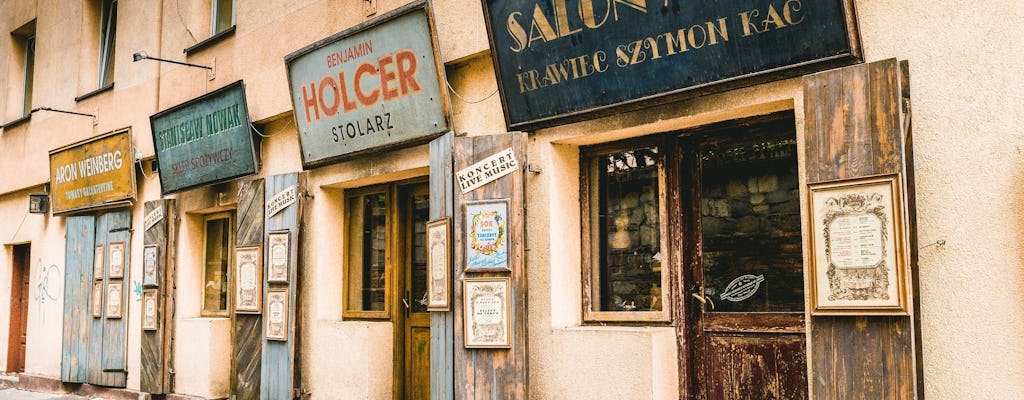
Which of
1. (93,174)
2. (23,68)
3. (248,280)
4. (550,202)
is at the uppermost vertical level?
(23,68)

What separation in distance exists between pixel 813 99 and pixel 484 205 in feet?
8.15

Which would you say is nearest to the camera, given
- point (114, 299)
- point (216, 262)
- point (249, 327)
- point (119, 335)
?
point (249, 327)

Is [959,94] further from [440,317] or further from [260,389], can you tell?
[260,389]

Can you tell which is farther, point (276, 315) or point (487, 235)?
point (276, 315)

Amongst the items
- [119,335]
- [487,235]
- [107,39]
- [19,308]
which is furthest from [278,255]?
[19,308]

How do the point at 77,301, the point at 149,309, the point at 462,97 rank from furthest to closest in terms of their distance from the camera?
1. the point at 77,301
2. the point at 149,309
3. the point at 462,97

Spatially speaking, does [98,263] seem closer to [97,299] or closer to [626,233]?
[97,299]

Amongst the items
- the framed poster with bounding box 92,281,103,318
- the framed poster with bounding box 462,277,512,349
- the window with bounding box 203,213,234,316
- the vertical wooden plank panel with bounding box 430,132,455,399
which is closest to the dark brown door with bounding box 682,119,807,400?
→ the framed poster with bounding box 462,277,512,349

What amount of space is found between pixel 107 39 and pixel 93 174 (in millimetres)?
2058

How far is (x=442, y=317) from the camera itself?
6.73m

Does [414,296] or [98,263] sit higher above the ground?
[98,263]

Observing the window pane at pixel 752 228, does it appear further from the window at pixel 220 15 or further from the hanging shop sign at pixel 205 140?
the window at pixel 220 15

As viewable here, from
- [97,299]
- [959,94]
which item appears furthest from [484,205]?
[97,299]

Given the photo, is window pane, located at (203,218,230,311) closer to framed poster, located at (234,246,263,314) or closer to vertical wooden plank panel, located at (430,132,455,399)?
framed poster, located at (234,246,263,314)
